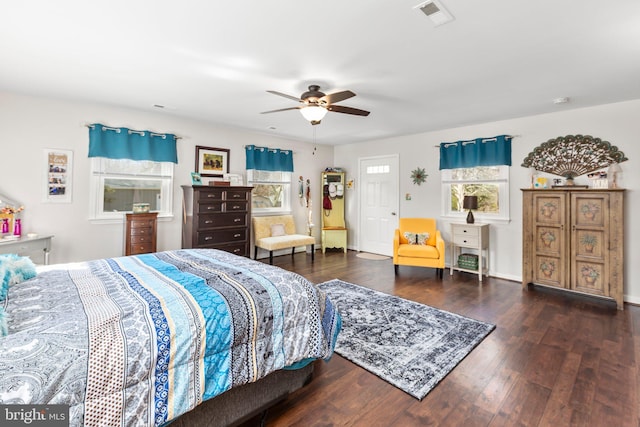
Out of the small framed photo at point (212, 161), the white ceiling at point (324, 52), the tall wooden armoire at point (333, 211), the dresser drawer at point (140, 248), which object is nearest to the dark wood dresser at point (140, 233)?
Result: the dresser drawer at point (140, 248)

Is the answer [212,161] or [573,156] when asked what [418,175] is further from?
[212,161]

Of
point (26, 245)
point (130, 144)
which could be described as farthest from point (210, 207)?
point (26, 245)

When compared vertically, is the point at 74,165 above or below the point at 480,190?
above

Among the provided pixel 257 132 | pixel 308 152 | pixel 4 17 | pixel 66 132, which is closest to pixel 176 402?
pixel 4 17

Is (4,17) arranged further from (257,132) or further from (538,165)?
(538,165)

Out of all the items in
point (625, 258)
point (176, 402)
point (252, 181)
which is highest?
point (252, 181)

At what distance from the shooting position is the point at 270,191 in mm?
6137

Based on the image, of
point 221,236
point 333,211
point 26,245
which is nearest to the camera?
point 26,245

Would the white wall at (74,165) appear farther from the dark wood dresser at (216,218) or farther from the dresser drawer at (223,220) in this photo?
the dresser drawer at (223,220)

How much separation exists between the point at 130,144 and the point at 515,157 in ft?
19.0

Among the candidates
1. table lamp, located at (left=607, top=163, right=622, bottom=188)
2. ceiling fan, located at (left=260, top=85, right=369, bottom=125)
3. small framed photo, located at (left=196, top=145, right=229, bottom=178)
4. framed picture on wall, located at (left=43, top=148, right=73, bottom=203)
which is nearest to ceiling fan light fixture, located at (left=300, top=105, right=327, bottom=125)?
ceiling fan, located at (left=260, top=85, right=369, bottom=125)

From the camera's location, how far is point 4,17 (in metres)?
2.09

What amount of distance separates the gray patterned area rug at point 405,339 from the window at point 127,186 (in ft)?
10.6

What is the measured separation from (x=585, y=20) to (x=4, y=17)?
4079 mm
